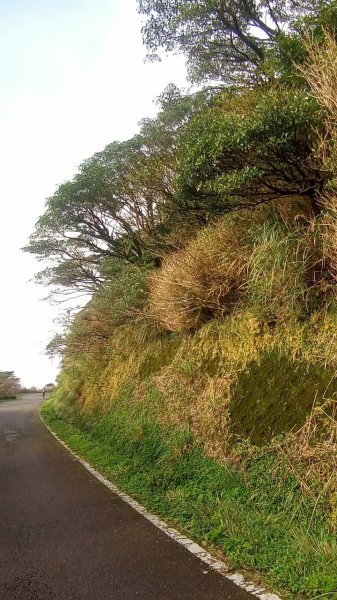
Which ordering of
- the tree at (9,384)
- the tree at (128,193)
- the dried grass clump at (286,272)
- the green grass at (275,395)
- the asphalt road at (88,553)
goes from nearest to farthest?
the asphalt road at (88,553)
the green grass at (275,395)
the dried grass clump at (286,272)
the tree at (128,193)
the tree at (9,384)

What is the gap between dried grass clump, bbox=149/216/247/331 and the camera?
A: 7.62 m

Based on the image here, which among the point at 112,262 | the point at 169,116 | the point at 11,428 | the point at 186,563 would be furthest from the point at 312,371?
the point at 11,428

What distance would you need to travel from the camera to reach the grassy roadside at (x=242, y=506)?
3703 mm

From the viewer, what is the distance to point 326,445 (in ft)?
15.2

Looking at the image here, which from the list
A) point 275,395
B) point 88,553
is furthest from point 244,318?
point 88,553

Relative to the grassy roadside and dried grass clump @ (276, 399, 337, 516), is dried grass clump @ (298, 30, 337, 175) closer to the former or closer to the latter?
dried grass clump @ (276, 399, 337, 516)

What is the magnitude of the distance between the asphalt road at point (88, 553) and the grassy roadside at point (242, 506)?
36cm

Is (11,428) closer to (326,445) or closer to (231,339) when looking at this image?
(231,339)

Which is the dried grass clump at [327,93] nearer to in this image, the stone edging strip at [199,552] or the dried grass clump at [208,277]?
the dried grass clump at [208,277]

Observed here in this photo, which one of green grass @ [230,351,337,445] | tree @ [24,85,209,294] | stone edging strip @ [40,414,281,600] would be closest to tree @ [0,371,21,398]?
tree @ [24,85,209,294]

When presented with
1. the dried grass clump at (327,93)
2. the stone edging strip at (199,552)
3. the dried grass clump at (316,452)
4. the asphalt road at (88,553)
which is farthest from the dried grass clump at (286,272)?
the asphalt road at (88,553)

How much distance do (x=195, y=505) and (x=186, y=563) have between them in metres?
1.33

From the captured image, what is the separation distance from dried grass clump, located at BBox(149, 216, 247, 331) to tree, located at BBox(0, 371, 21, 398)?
51.2 metres

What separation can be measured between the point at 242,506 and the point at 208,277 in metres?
3.96
